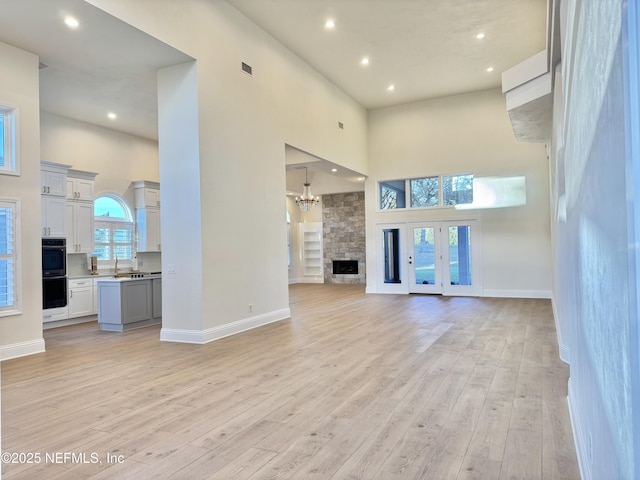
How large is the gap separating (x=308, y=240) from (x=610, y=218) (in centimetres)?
1565

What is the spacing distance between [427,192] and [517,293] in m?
3.46

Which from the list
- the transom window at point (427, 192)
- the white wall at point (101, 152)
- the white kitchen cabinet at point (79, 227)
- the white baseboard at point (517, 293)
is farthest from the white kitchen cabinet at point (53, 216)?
the white baseboard at point (517, 293)

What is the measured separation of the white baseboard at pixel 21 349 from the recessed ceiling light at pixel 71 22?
3969mm

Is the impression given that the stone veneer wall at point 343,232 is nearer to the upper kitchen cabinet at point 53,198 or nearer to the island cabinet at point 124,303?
the island cabinet at point 124,303

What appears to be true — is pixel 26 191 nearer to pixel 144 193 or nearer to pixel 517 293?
pixel 144 193

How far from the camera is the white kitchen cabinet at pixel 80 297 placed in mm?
8055

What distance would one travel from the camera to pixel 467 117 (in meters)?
11.0

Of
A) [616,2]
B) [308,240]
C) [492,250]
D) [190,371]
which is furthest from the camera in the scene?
[308,240]

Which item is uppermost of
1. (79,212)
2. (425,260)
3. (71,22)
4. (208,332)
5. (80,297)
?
(71,22)

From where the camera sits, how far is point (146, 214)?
9.80 metres

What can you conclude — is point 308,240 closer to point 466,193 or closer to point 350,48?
point 466,193

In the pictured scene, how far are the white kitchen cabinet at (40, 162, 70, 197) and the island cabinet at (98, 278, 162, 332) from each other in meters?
1.93

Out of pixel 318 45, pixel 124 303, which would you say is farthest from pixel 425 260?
pixel 124 303

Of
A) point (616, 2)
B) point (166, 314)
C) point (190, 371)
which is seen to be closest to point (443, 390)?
point (190, 371)
